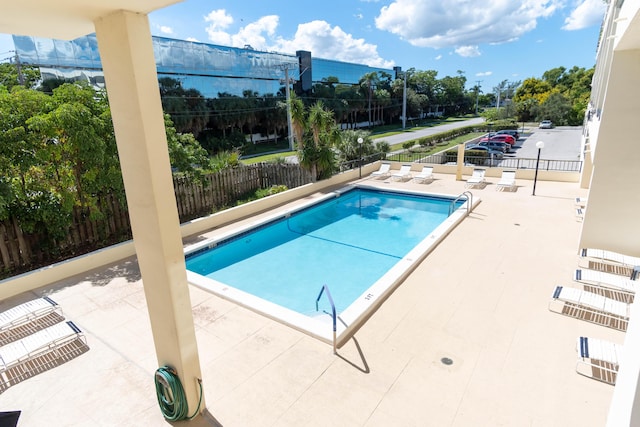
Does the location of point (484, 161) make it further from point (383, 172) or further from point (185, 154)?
point (185, 154)

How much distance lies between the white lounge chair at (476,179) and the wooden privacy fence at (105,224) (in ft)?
29.5

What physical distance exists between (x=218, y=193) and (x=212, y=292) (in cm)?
651

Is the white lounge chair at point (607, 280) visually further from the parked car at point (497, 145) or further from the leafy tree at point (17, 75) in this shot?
the leafy tree at point (17, 75)

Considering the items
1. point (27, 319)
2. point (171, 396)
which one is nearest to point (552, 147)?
point (171, 396)

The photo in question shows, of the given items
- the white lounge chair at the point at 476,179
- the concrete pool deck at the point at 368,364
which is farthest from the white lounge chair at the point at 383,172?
the concrete pool deck at the point at 368,364

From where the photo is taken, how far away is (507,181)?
14359 mm

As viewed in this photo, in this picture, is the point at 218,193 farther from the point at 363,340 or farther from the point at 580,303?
the point at 580,303

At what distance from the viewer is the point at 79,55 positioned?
2864 centimetres

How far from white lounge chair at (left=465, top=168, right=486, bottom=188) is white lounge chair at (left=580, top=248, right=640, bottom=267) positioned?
7.50 m

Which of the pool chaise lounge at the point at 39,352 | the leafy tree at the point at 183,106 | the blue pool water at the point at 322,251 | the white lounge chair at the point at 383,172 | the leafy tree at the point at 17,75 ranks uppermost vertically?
the leafy tree at the point at 17,75

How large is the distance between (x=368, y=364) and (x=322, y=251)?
18.2 feet

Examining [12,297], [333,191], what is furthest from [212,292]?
[333,191]

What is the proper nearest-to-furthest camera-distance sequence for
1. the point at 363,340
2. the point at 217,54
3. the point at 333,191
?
the point at 363,340
the point at 333,191
the point at 217,54

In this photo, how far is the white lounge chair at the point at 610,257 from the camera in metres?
7.23
